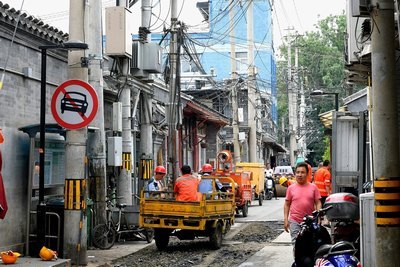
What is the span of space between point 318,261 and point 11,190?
27.3 feet

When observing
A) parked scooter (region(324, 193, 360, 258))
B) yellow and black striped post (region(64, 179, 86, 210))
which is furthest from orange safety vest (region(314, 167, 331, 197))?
parked scooter (region(324, 193, 360, 258))

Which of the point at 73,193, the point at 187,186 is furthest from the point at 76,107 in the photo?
the point at 187,186

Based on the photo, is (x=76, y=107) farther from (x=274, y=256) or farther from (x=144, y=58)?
(x=144, y=58)

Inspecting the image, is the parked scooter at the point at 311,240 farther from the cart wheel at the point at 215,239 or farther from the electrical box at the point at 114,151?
the electrical box at the point at 114,151

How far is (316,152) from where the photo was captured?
83688 millimetres

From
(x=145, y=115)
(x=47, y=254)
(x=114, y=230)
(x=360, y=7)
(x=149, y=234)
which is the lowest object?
(x=149, y=234)

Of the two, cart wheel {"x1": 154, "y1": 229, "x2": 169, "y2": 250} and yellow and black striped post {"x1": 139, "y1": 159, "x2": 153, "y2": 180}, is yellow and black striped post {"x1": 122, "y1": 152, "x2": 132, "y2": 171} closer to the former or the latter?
yellow and black striped post {"x1": 139, "y1": 159, "x2": 153, "y2": 180}

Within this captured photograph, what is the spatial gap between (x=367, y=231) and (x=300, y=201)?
2108 mm

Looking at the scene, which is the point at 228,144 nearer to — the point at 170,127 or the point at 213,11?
the point at 213,11

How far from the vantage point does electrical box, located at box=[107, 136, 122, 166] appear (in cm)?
1681

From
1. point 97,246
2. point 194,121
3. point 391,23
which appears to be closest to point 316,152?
point 194,121

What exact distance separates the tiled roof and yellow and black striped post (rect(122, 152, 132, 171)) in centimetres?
345

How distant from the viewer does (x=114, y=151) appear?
55.2 ft

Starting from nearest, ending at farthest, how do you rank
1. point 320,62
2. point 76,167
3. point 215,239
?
point 76,167
point 215,239
point 320,62
